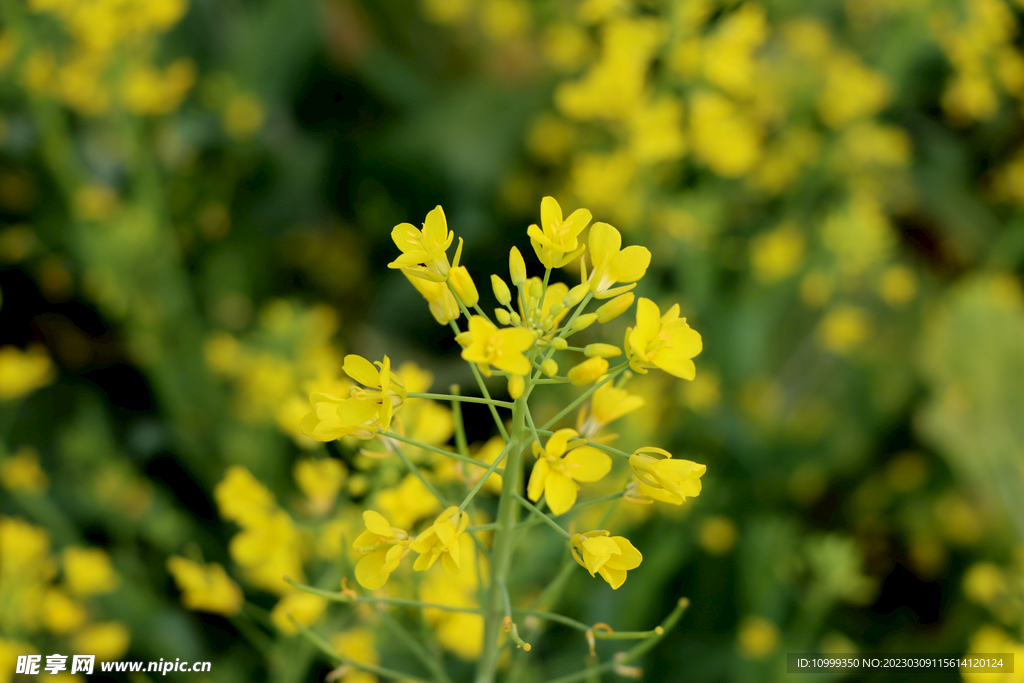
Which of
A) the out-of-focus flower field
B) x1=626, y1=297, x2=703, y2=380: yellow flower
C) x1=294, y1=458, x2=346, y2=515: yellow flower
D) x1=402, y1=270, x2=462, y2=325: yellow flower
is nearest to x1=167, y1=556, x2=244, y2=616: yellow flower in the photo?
the out-of-focus flower field

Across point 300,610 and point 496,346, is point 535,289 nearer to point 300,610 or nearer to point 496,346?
point 496,346

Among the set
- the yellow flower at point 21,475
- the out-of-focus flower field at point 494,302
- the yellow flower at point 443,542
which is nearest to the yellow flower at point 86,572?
the out-of-focus flower field at point 494,302

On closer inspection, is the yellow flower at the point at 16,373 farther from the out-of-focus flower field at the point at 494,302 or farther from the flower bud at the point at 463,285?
the flower bud at the point at 463,285

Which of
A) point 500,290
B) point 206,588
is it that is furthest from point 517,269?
point 206,588

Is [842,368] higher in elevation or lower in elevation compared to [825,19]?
lower

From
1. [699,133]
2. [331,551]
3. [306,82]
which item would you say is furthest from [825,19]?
[331,551]

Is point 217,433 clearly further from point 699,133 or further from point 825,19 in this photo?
point 825,19
